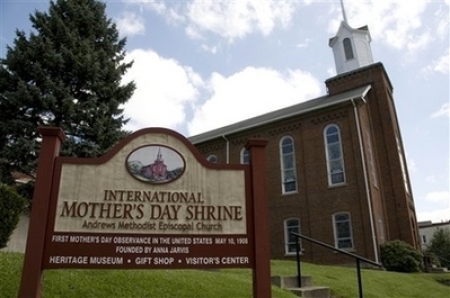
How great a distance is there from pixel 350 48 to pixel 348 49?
0.14m

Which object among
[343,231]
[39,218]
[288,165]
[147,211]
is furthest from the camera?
[288,165]

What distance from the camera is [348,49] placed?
2591 cm

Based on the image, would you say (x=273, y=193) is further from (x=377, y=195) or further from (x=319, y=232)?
(x=377, y=195)

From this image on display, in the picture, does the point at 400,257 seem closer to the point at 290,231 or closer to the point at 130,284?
the point at 290,231

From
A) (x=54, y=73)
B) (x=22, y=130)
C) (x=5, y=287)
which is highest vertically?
(x=54, y=73)

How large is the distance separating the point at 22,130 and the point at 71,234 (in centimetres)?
986

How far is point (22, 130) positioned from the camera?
42.2 feet

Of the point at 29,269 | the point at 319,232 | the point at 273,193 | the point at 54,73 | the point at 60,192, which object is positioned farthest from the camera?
the point at 273,193

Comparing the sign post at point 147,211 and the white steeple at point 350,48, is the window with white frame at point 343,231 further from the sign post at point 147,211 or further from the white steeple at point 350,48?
the sign post at point 147,211

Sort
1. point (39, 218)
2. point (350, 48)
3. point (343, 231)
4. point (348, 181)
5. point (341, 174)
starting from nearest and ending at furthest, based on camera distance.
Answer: point (39, 218) < point (343, 231) < point (348, 181) < point (341, 174) < point (350, 48)

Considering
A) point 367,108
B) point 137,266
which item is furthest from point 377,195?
point 137,266

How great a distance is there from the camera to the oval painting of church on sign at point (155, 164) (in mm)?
5043

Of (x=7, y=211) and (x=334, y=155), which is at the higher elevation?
(x=334, y=155)

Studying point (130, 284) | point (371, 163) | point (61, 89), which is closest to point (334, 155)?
point (371, 163)
